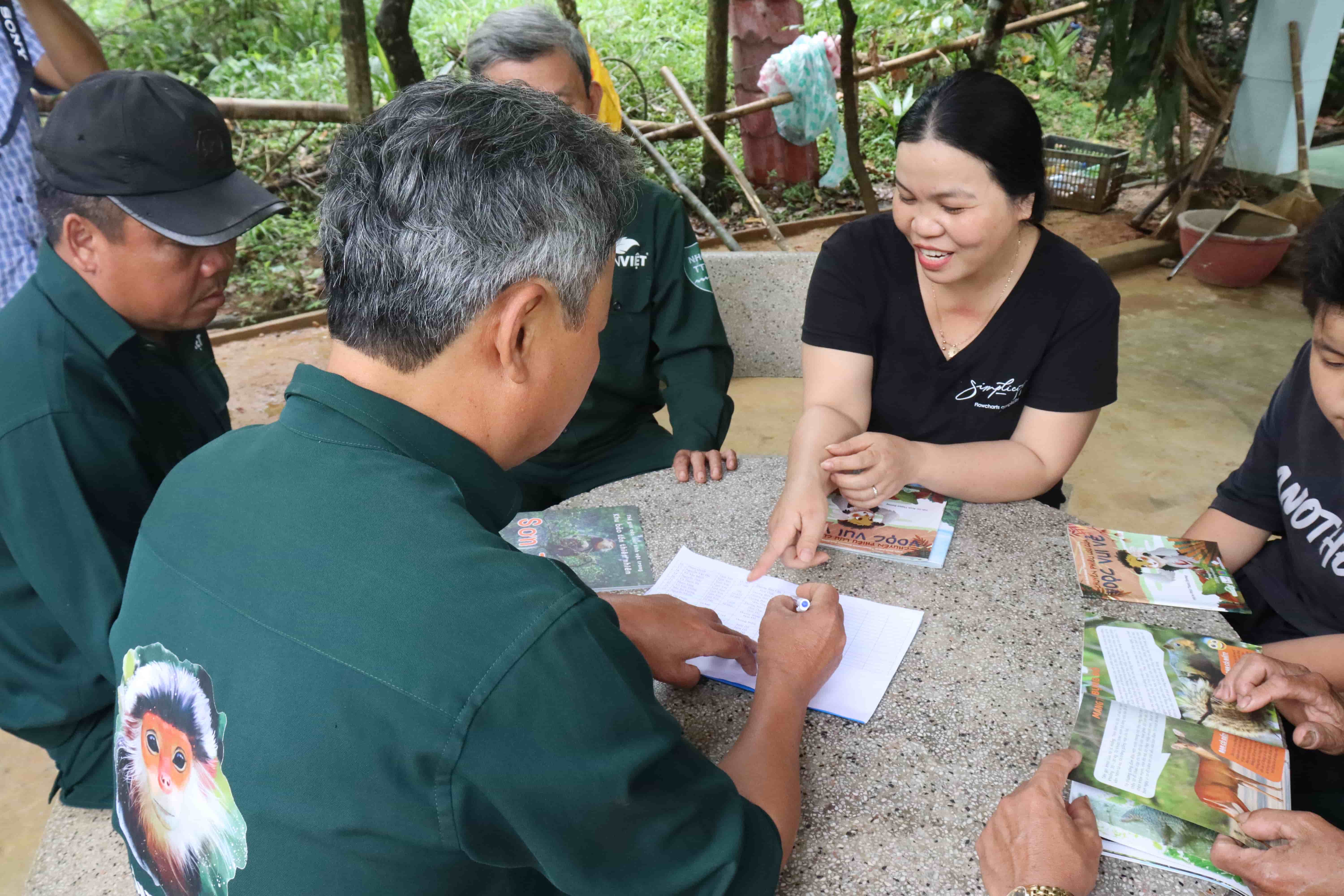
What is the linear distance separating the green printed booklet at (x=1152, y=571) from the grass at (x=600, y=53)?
4.34 m

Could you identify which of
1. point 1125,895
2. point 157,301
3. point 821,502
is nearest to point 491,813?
point 1125,895

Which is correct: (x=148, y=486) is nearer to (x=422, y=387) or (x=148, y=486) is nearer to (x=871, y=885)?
(x=422, y=387)

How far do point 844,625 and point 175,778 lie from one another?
2.74 ft

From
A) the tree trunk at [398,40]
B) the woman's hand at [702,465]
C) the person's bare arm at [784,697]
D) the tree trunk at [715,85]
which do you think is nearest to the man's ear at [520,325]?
the person's bare arm at [784,697]

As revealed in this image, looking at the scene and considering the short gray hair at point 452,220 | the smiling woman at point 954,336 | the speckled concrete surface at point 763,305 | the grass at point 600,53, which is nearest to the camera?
the short gray hair at point 452,220

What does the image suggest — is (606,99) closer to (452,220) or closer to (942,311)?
(942,311)

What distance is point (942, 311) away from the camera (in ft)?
5.88

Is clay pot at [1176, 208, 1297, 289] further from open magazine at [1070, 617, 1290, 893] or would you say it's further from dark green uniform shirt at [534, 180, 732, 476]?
open magazine at [1070, 617, 1290, 893]

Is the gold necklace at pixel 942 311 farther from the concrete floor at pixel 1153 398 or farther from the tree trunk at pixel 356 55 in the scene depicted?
the tree trunk at pixel 356 55

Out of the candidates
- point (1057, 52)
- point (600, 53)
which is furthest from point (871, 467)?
point (1057, 52)

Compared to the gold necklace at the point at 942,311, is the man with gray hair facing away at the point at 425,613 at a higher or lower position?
higher

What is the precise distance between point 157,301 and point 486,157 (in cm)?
92

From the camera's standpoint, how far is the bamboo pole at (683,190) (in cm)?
444

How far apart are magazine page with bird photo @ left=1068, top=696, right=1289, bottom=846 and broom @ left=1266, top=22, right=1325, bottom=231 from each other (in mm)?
4739
